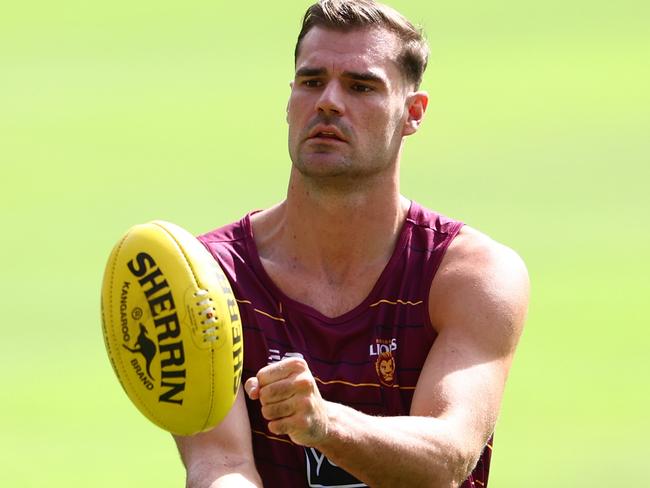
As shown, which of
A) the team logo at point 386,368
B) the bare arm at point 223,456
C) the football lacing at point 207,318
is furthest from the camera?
the team logo at point 386,368

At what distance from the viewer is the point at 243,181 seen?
14.6m

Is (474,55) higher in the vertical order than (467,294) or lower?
higher

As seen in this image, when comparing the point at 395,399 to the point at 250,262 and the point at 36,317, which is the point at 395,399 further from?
the point at 36,317

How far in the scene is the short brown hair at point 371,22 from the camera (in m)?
6.42

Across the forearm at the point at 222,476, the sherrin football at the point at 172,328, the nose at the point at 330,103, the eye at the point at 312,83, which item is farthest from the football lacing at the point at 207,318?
the eye at the point at 312,83

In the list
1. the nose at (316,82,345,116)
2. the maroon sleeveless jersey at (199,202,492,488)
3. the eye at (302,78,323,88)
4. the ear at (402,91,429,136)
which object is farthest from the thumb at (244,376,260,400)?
the ear at (402,91,429,136)

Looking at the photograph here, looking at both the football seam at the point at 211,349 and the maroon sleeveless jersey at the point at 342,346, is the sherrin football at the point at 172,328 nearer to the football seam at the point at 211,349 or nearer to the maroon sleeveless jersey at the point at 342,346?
the football seam at the point at 211,349

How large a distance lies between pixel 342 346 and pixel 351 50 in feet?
3.64

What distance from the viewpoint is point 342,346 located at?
623cm

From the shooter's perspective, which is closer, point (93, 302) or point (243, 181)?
point (93, 302)

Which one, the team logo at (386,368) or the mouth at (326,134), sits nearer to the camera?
the mouth at (326,134)

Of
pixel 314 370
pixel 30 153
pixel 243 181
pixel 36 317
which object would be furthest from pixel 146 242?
pixel 30 153

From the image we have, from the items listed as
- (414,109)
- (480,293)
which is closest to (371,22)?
(414,109)

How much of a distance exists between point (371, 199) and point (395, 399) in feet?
2.52
